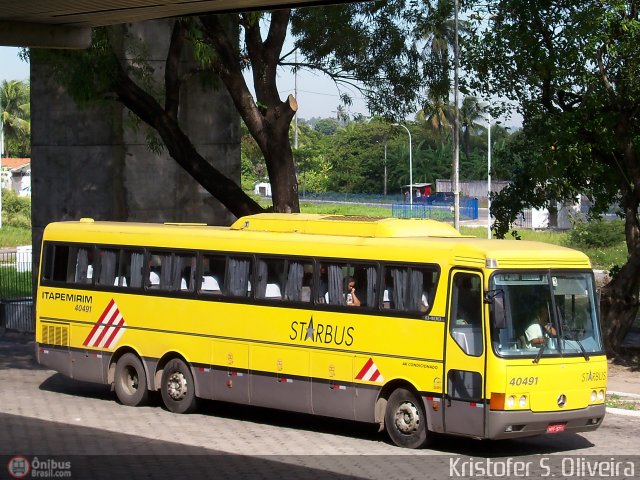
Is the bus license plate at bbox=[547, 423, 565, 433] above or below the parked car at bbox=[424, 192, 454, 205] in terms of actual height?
below

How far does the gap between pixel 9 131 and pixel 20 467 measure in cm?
10411

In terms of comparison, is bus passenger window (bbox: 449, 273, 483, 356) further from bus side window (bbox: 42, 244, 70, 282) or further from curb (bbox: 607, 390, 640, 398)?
bus side window (bbox: 42, 244, 70, 282)

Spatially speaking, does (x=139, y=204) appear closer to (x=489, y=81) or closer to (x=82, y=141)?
(x=82, y=141)

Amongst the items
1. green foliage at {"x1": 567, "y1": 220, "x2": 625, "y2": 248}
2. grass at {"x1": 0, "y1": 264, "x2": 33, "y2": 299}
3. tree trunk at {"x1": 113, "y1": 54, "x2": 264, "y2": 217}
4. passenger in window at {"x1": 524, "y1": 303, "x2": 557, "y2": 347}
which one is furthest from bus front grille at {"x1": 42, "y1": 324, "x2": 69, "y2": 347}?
green foliage at {"x1": 567, "y1": 220, "x2": 625, "y2": 248}

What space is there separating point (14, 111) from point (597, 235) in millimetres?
69877

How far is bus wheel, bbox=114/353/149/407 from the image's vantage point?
59.8 feet

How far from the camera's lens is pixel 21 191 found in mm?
117938

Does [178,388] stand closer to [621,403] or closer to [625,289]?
[621,403]

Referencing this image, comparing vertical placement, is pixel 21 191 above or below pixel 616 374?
above

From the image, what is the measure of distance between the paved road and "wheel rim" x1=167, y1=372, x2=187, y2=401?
35 cm

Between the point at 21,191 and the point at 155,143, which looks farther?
the point at 21,191

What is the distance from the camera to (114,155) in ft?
97.5

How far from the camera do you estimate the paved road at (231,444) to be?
13.2 m

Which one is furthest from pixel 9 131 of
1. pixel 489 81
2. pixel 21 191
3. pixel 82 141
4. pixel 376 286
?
pixel 376 286
